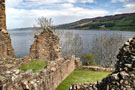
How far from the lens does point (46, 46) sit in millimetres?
18969

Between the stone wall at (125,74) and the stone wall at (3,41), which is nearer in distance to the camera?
the stone wall at (125,74)

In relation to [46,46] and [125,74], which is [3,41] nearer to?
[46,46]

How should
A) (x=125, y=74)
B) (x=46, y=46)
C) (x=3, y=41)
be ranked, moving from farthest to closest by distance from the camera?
(x=46, y=46)
(x=3, y=41)
(x=125, y=74)

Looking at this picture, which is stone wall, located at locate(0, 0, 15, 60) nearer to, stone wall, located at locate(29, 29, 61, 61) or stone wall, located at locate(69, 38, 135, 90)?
stone wall, located at locate(29, 29, 61, 61)

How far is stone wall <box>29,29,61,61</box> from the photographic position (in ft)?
61.3

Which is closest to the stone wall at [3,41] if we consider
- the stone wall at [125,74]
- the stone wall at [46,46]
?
the stone wall at [46,46]

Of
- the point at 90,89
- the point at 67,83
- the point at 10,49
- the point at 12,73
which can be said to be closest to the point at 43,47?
the point at 10,49

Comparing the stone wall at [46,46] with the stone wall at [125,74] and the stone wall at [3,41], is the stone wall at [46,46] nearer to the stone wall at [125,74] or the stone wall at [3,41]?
the stone wall at [3,41]

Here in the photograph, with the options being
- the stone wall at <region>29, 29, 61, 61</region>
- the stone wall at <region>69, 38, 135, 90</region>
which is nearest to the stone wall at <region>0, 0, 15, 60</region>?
the stone wall at <region>29, 29, 61, 61</region>

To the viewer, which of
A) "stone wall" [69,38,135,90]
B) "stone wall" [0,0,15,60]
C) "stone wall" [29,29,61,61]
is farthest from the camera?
"stone wall" [29,29,61,61]

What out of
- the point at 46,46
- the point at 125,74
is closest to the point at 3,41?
the point at 46,46

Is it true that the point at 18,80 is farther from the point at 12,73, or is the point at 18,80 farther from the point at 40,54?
the point at 40,54

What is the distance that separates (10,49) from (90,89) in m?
17.4

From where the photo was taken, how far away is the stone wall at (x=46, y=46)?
18.7 metres
